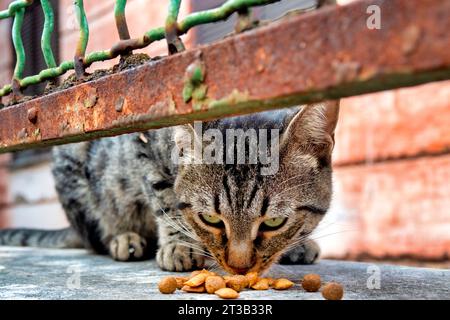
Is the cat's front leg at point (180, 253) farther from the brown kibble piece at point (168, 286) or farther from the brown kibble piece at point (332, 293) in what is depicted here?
the brown kibble piece at point (332, 293)

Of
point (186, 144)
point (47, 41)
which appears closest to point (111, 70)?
point (47, 41)

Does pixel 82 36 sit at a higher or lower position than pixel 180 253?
higher

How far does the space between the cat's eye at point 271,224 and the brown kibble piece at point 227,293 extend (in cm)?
30

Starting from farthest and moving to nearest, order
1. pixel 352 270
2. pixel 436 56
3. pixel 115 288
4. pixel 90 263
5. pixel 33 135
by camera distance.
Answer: pixel 90 263 → pixel 352 270 → pixel 115 288 → pixel 33 135 → pixel 436 56

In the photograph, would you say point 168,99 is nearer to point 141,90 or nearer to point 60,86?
point 141,90

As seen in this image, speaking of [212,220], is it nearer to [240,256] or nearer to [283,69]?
[240,256]

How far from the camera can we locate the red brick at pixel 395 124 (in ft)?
8.49

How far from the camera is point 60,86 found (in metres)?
1.29

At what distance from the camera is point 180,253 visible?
181 cm

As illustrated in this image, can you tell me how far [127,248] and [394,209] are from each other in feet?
4.41

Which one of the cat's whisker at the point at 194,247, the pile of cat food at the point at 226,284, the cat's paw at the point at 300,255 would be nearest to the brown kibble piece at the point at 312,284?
the pile of cat food at the point at 226,284

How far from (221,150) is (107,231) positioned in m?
0.99
